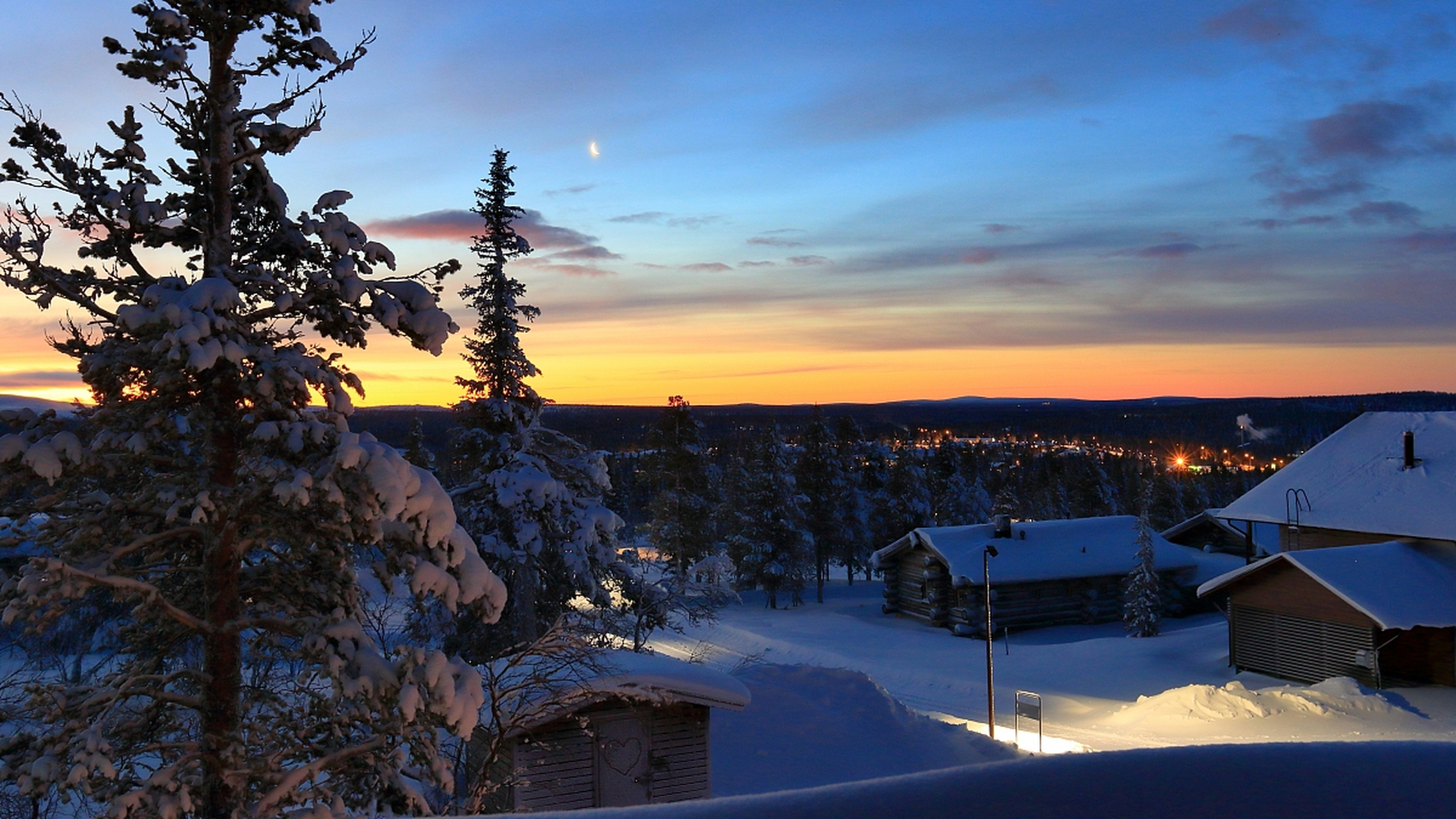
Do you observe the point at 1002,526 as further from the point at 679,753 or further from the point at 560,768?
the point at 560,768

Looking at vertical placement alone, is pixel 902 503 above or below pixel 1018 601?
above

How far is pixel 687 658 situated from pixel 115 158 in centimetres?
3303

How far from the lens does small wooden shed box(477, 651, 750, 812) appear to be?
1354cm

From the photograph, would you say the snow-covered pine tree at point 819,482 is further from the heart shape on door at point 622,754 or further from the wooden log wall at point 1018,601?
the heart shape on door at point 622,754

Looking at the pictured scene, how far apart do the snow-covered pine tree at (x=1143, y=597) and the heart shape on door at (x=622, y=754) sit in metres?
30.4

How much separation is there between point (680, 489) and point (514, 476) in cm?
3183

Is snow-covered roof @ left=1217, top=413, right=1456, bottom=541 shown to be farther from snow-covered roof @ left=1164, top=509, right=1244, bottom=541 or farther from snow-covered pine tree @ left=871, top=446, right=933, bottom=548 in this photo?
snow-covered pine tree @ left=871, top=446, right=933, bottom=548

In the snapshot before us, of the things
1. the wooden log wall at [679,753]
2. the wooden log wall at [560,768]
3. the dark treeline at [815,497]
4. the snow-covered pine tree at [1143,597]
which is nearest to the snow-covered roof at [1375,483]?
the snow-covered pine tree at [1143,597]

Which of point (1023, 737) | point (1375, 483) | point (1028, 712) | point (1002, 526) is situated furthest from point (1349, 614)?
point (1002, 526)

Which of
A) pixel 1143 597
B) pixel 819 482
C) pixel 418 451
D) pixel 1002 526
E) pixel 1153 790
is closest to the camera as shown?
pixel 1153 790

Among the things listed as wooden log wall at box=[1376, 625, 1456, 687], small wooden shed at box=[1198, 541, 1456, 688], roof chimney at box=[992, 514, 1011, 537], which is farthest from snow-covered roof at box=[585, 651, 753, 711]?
roof chimney at box=[992, 514, 1011, 537]

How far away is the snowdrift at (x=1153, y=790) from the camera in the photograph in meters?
2.40

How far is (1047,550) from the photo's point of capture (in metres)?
44.4

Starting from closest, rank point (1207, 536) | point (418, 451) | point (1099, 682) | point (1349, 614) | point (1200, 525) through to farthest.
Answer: point (1349, 614) → point (1099, 682) → point (418, 451) → point (1200, 525) → point (1207, 536)
